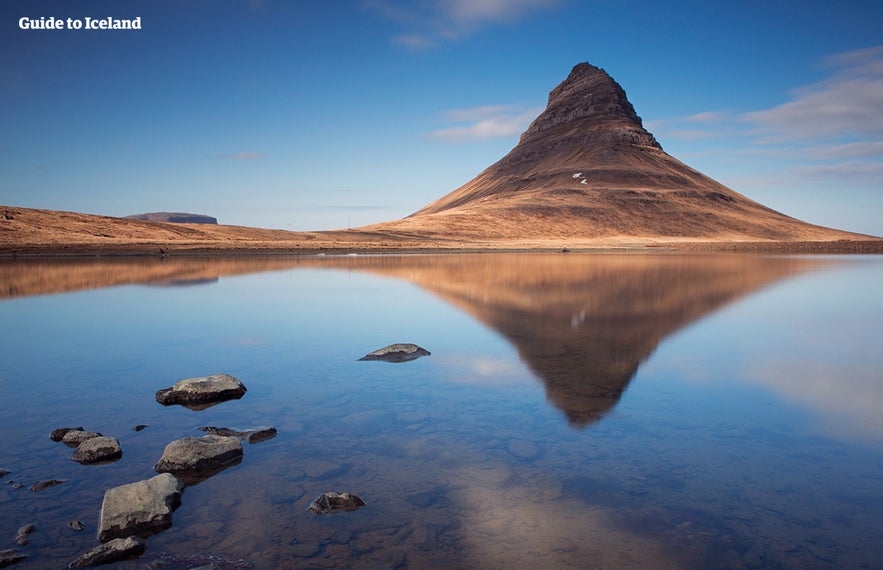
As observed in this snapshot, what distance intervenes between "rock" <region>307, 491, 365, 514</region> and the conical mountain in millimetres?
118704

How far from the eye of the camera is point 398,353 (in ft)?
43.9

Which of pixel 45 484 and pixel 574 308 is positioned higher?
pixel 574 308

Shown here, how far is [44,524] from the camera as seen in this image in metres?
5.67

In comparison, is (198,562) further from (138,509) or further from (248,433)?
(248,433)

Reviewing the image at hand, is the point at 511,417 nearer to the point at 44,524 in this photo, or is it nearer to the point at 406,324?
the point at 44,524

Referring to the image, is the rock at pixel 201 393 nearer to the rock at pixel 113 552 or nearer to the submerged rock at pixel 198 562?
the rock at pixel 113 552

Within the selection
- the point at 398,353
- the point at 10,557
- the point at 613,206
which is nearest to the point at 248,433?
the point at 10,557

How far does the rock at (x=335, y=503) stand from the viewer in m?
5.98

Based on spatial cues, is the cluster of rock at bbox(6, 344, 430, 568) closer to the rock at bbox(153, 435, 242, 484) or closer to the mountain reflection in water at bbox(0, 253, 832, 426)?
the rock at bbox(153, 435, 242, 484)

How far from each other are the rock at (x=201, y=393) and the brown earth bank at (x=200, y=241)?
65.1 meters

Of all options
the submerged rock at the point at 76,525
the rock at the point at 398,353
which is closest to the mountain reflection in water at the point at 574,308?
the rock at the point at 398,353

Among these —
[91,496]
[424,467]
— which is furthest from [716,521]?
[91,496]

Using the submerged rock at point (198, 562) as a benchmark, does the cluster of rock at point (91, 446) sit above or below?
above

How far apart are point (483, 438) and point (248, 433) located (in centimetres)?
355
